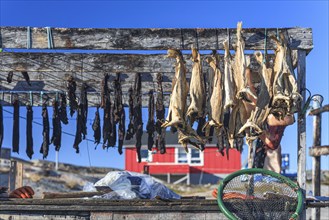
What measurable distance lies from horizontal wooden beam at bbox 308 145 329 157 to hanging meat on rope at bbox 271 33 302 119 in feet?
14.9

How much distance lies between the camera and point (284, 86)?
684cm

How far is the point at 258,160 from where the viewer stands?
1140 cm

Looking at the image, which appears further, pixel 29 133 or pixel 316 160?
pixel 316 160

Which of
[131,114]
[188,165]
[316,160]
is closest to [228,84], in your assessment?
[131,114]

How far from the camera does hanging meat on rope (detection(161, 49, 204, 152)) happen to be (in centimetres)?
673

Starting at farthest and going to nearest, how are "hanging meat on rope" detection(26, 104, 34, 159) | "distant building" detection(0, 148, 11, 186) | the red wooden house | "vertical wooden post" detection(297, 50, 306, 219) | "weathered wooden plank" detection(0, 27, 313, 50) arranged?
1. the red wooden house
2. "distant building" detection(0, 148, 11, 186)
3. "hanging meat on rope" detection(26, 104, 34, 159)
4. "weathered wooden plank" detection(0, 27, 313, 50)
5. "vertical wooden post" detection(297, 50, 306, 219)

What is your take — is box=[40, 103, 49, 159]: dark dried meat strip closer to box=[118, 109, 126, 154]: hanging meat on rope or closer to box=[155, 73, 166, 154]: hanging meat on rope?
box=[118, 109, 126, 154]: hanging meat on rope

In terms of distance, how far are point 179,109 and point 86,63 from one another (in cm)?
255

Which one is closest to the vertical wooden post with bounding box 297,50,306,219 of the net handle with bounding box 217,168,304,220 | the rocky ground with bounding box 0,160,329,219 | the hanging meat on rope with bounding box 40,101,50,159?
the net handle with bounding box 217,168,304,220

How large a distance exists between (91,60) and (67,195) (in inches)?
84.9

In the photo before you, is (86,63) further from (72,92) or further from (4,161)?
(4,161)

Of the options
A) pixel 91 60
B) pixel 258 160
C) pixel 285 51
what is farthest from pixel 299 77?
pixel 258 160

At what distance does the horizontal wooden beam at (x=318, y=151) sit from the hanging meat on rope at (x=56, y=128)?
16.1ft

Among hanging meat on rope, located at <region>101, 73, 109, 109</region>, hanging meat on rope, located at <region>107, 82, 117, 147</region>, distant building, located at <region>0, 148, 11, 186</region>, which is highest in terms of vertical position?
hanging meat on rope, located at <region>101, 73, 109, 109</region>
